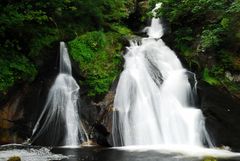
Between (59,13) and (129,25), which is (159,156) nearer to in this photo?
(59,13)

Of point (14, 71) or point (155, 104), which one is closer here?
point (155, 104)

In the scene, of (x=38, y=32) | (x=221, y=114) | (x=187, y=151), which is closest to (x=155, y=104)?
(x=221, y=114)

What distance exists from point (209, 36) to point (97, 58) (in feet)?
16.0

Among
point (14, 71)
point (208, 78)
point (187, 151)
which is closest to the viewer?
point (187, 151)

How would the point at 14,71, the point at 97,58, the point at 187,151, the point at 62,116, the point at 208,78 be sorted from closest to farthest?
the point at 187,151, the point at 62,116, the point at 14,71, the point at 208,78, the point at 97,58

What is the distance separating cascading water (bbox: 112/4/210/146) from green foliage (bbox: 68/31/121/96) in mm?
528

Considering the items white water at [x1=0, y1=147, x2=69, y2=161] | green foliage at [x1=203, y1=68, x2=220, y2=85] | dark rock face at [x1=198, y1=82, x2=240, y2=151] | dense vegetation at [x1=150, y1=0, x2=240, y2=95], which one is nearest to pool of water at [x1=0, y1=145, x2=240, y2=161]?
white water at [x1=0, y1=147, x2=69, y2=161]

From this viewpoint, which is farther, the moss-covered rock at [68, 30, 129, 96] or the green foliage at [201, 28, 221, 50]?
the green foliage at [201, 28, 221, 50]

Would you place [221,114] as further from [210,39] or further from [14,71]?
[14,71]

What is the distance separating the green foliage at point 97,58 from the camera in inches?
604

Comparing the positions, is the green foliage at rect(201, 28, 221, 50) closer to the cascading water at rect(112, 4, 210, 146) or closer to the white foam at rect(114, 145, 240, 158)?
the cascading water at rect(112, 4, 210, 146)

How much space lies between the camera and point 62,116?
573 inches

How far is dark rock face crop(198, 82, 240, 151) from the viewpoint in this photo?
45.4 feet

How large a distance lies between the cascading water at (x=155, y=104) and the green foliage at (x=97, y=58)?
528mm
